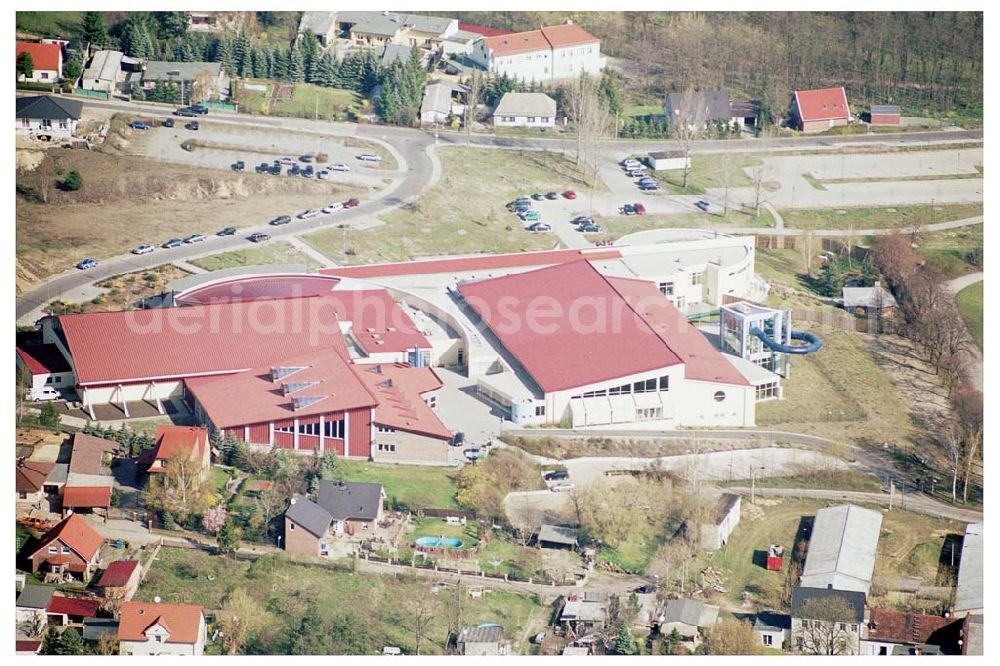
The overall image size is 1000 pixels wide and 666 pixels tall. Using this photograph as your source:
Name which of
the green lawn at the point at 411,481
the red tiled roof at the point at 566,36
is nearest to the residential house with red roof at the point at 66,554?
the green lawn at the point at 411,481

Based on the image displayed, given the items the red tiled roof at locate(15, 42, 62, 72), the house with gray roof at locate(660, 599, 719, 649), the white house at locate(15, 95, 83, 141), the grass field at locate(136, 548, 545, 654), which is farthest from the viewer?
the red tiled roof at locate(15, 42, 62, 72)

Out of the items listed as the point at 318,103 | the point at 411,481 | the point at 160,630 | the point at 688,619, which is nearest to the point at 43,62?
the point at 318,103

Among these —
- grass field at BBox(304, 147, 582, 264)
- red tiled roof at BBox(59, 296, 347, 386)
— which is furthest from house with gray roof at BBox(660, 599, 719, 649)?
grass field at BBox(304, 147, 582, 264)

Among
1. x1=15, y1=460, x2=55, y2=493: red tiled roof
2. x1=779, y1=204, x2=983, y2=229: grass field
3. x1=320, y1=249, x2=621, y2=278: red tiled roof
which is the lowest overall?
x1=15, y1=460, x2=55, y2=493: red tiled roof

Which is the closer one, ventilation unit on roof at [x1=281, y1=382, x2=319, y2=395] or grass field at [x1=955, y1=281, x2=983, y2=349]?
ventilation unit on roof at [x1=281, y1=382, x2=319, y2=395]

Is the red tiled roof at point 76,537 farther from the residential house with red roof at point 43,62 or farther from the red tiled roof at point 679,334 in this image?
the residential house with red roof at point 43,62

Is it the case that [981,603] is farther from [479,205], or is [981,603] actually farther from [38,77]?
[38,77]

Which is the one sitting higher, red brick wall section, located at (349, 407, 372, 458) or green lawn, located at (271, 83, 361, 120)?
green lawn, located at (271, 83, 361, 120)

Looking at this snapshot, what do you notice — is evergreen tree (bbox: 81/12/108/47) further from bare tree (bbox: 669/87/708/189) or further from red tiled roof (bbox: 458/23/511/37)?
bare tree (bbox: 669/87/708/189)
